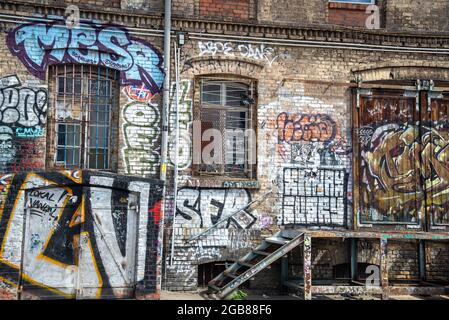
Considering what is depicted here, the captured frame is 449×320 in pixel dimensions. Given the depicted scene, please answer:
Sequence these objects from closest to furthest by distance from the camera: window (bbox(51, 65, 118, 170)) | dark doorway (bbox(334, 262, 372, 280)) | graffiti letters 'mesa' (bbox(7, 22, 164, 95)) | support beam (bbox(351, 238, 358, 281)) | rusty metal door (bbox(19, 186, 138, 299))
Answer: rusty metal door (bbox(19, 186, 138, 299))
graffiti letters 'mesa' (bbox(7, 22, 164, 95))
window (bbox(51, 65, 118, 170))
support beam (bbox(351, 238, 358, 281))
dark doorway (bbox(334, 262, 372, 280))

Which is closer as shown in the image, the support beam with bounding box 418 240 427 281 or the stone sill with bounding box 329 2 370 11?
the support beam with bounding box 418 240 427 281

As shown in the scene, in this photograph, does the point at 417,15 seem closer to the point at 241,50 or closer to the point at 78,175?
the point at 241,50

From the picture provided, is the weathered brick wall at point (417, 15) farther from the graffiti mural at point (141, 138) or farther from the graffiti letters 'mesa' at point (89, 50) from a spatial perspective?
the graffiti mural at point (141, 138)

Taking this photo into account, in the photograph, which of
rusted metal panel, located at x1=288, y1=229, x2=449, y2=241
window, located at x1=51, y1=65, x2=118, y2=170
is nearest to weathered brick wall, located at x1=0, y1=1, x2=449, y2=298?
window, located at x1=51, y1=65, x2=118, y2=170

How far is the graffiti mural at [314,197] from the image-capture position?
10.4m

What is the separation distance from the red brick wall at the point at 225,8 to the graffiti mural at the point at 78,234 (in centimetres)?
360

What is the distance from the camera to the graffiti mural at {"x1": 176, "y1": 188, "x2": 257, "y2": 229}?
9953 mm

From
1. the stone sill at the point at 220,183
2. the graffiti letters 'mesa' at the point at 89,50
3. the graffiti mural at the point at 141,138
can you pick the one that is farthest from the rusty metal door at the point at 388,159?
the graffiti letters 'mesa' at the point at 89,50

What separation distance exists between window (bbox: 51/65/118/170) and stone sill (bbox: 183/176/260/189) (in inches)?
61.9

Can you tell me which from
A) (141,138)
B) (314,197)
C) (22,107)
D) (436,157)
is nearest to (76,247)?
(141,138)

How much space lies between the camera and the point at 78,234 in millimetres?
8828

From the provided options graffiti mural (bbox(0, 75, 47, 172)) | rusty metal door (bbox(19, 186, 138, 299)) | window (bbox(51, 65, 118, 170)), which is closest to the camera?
rusty metal door (bbox(19, 186, 138, 299))

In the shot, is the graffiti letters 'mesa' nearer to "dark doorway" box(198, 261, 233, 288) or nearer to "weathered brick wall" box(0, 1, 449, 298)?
"weathered brick wall" box(0, 1, 449, 298)

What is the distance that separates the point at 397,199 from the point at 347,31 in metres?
3.46
